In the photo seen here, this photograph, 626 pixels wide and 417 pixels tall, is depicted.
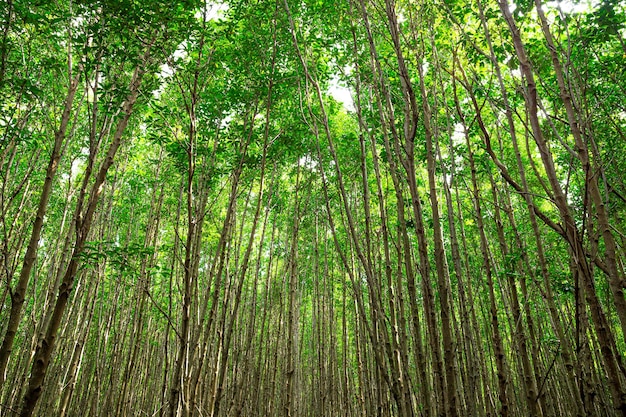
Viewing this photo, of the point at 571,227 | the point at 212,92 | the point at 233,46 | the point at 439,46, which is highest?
the point at 233,46

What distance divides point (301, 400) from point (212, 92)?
34.1 feet

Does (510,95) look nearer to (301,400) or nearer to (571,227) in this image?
(571,227)

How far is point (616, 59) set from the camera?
4.50 meters

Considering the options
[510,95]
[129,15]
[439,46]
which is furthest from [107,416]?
[510,95]

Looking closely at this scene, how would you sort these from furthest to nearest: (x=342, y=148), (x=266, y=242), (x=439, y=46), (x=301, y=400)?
(x=301, y=400) → (x=266, y=242) → (x=342, y=148) → (x=439, y=46)

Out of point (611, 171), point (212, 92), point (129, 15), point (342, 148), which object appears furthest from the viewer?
point (342, 148)

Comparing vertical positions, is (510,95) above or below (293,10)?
below

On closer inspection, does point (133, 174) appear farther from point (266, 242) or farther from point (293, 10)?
point (293, 10)

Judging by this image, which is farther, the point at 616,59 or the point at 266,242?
the point at 266,242

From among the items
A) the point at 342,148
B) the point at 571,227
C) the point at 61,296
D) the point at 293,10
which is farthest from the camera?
the point at 342,148

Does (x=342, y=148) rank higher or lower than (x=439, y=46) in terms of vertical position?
higher

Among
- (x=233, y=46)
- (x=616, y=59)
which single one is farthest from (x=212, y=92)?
(x=616, y=59)

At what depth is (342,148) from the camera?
6199 mm

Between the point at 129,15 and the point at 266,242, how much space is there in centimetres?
847
